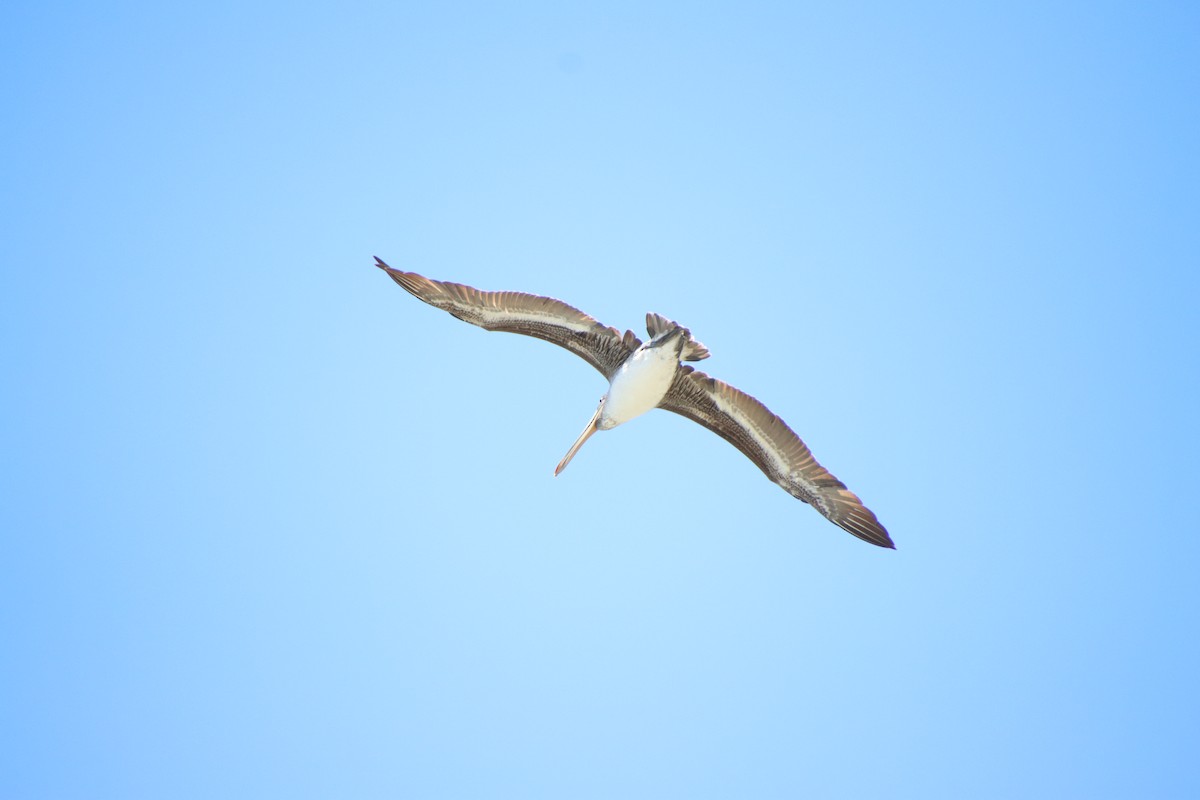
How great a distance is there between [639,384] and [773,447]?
2354 mm

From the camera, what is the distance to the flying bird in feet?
53.4

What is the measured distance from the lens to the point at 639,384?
54.6 ft

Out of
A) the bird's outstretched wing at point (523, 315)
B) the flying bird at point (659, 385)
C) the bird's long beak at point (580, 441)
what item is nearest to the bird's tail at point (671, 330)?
the flying bird at point (659, 385)

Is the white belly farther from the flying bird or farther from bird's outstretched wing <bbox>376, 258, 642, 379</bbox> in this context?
bird's outstretched wing <bbox>376, 258, 642, 379</bbox>

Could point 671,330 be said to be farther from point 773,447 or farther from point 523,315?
point 773,447

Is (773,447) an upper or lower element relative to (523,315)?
upper

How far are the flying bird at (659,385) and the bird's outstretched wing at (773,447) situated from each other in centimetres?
1

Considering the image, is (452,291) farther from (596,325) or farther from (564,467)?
(564,467)

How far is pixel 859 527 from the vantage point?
17.7 m

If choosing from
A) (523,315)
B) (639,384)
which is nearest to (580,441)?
(639,384)

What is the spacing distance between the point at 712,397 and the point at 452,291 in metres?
3.99

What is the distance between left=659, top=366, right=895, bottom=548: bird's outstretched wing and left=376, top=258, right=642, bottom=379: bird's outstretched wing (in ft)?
3.72

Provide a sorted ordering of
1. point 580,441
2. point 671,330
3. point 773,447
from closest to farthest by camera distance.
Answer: point 671,330
point 773,447
point 580,441

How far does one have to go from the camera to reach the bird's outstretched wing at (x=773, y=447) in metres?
17.1
